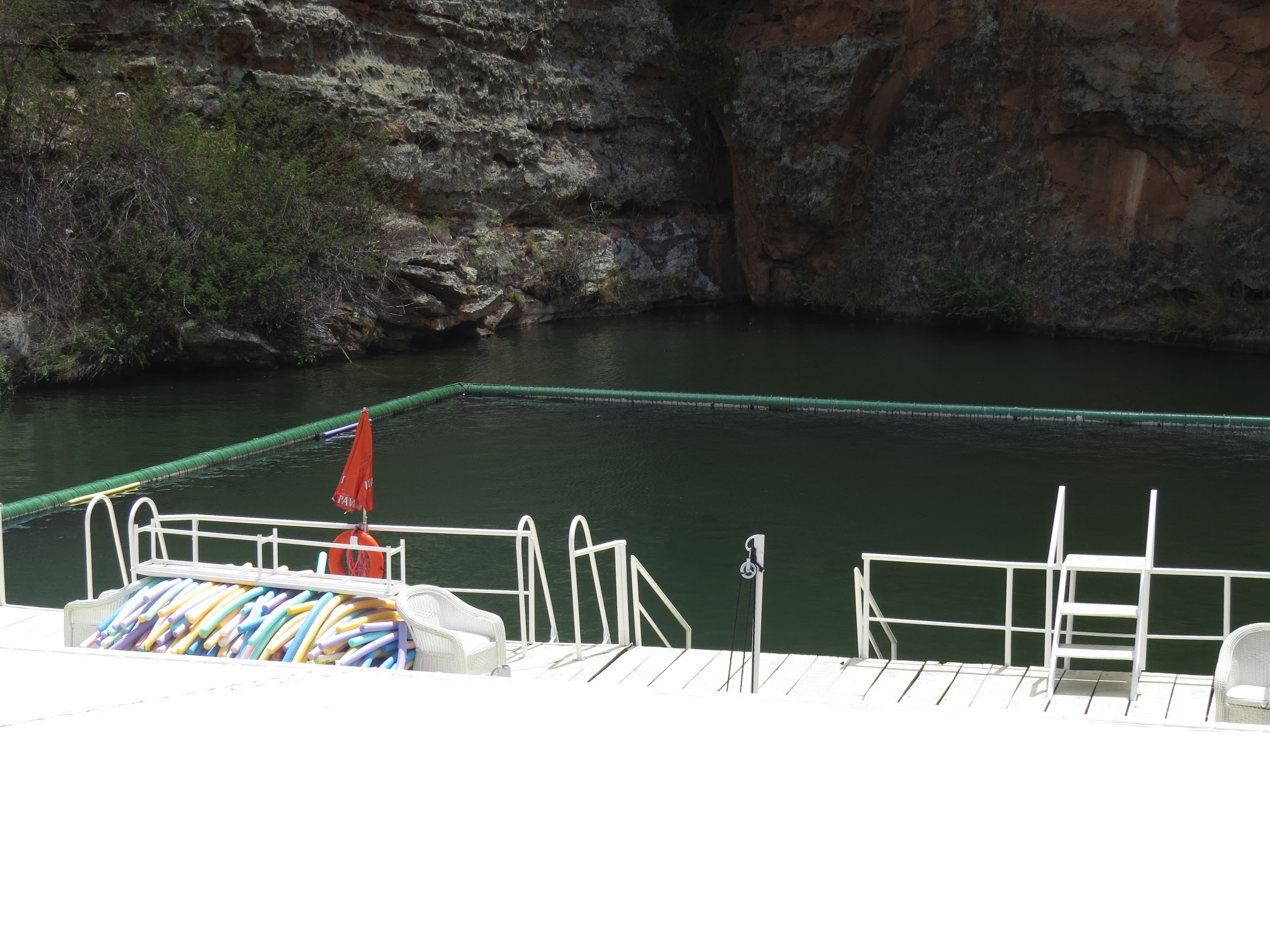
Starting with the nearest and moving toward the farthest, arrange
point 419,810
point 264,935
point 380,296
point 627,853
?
point 264,935
point 627,853
point 419,810
point 380,296

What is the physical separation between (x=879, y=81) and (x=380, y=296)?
36.6ft

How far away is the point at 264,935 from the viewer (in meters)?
2.77

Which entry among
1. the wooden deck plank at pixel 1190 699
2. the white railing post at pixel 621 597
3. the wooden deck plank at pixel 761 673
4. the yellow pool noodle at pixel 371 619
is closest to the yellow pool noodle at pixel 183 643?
the yellow pool noodle at pixel 371 619

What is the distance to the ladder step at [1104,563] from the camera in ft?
19.8

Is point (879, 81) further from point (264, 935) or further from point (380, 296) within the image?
point (264, 935)

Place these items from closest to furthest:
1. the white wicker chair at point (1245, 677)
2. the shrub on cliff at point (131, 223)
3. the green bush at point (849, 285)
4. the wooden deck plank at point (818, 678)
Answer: the white wicker chair at point (1245, 677)
the wooden deck plank at point (818, 678)
the shrub on cliff at point (131, 223)
the green bush at point (849, 285)

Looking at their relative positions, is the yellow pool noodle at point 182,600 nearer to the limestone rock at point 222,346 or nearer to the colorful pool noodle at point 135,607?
the colorful pool noodle at point 135,607

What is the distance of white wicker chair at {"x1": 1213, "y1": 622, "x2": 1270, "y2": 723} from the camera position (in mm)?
4617

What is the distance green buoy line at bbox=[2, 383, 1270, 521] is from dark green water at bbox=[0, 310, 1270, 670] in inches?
9.1

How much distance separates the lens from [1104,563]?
6.26 metres

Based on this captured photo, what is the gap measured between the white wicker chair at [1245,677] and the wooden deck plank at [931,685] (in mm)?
1467

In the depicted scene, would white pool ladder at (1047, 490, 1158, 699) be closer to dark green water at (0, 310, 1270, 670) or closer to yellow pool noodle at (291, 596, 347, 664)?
dark green water at (0, 310, 1270, 670)

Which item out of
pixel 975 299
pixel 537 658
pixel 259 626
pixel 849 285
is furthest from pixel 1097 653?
pixel 849 285

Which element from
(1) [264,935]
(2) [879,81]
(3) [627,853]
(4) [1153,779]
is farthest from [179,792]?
(2) [879,81]
